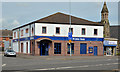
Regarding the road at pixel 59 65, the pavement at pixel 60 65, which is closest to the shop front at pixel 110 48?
Answer: the pavement at pixel 60 65

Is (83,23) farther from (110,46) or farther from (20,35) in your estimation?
(20,35)

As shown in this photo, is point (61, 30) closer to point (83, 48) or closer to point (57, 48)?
point (57, 48)

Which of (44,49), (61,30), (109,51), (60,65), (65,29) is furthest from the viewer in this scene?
(109,51)

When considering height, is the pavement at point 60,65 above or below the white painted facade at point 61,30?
below

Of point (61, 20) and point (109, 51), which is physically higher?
point (61, 20)

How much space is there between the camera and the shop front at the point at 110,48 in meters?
48.8

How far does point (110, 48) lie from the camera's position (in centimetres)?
4984

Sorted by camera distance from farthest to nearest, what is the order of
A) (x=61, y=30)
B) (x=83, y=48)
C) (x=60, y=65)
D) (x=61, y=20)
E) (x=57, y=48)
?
(x=83, y=48) < (x=61, y=20) < (x=61, y=30) < (x=57, y=48) < (x=60, y=65)

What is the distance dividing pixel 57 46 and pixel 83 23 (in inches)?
296

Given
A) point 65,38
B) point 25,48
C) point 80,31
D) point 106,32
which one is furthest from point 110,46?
point 106,32

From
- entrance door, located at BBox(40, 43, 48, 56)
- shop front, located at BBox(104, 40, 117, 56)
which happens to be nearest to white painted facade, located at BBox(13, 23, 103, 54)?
entrance door, located at BBox(40, 43, 48, 56)

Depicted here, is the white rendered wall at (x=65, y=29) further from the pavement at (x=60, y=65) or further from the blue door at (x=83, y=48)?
the pavement at (x=60, y=65)

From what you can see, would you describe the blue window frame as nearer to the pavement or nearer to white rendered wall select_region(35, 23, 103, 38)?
white rendered wall select_region(35, 23, 103, 38)

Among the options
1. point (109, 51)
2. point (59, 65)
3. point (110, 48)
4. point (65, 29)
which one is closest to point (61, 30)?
point (65, 29)
